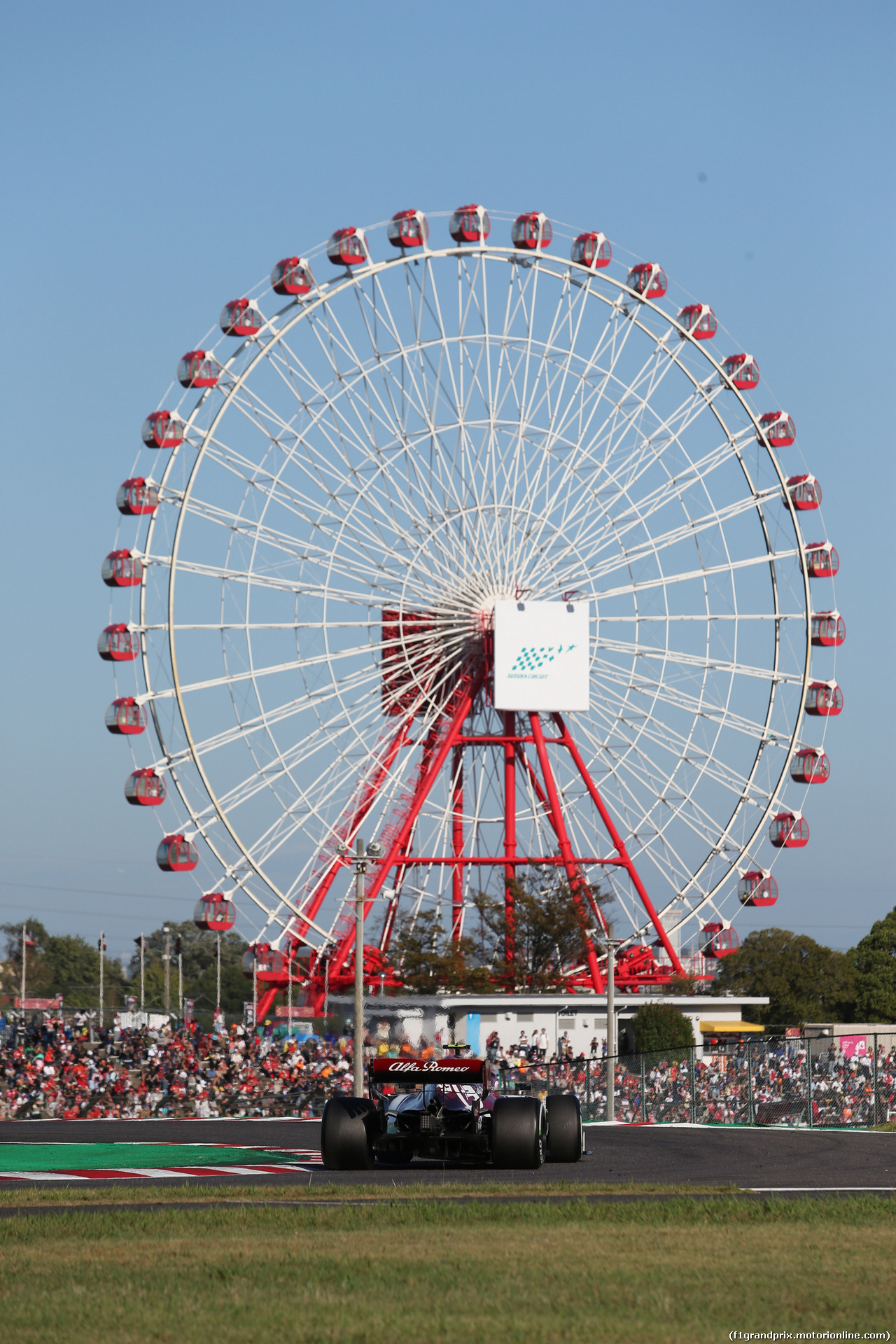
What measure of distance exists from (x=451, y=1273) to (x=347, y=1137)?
8.02m

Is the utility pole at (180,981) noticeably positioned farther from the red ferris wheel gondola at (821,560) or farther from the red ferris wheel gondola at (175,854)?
the red ferris wheel gondola at (821,560)

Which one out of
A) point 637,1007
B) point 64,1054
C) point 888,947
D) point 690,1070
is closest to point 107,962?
point 888,947

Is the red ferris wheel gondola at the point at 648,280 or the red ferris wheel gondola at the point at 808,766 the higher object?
the red ferris wheel gondola at the point at 648,280

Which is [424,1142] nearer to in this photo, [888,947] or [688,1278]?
[688,1278]

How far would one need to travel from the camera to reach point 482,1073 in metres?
19.3

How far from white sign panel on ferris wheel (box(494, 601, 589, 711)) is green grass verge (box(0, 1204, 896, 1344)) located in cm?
3625

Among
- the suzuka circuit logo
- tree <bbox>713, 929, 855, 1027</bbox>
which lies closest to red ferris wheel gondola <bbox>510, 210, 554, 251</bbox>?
the suzuka circuit logo

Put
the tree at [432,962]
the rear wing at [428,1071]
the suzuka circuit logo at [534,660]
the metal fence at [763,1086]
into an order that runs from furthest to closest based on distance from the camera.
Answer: the tree at [432,962], the suzuka circuit logo at [534,660], the metal fence at [763,1086], the rear wing at [428,1071]

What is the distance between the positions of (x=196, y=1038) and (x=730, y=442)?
77.1ft

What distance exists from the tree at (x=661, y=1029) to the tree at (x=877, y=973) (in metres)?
38.7

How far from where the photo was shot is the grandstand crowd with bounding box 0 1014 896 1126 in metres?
29.4

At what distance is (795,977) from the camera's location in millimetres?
91625

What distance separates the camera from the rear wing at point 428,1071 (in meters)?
19.1

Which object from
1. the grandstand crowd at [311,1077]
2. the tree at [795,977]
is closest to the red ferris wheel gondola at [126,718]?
the grandstand crowd at [311,1077]
